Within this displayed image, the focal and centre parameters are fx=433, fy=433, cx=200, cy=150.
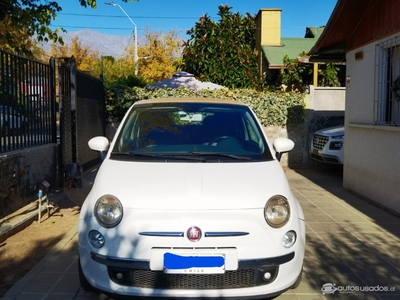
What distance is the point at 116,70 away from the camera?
134ft

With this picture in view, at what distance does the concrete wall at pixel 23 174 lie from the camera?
5.98m

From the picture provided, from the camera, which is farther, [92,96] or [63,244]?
[92,96]

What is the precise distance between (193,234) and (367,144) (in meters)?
5.72

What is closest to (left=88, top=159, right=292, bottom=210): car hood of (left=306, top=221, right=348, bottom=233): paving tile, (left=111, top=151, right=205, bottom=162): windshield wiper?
(left=111, top=151, right=205, bottom=162): windshield wiper

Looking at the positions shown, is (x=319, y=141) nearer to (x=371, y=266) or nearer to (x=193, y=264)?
(x=371, y=266)

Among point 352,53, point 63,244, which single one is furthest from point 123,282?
point 352,53

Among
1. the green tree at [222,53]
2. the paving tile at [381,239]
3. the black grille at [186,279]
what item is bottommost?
the paving tile at [381,239]

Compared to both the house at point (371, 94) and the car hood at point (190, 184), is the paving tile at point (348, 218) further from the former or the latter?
the car hood at point (190, 184)

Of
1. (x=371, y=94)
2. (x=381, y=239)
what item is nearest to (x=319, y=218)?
(x=381, y=239)

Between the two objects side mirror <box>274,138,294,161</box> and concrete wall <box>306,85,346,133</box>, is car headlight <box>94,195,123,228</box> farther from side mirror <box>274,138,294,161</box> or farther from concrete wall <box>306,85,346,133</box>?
concrete wall <box>306,85,346,133</box>

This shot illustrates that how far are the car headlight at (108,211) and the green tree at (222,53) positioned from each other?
15508 mm

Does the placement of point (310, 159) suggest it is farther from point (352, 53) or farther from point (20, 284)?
point (20, 284)

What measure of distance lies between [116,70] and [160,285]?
39378mm

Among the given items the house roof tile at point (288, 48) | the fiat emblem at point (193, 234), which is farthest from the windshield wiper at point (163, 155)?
the house roof tile at point (288, 48)
